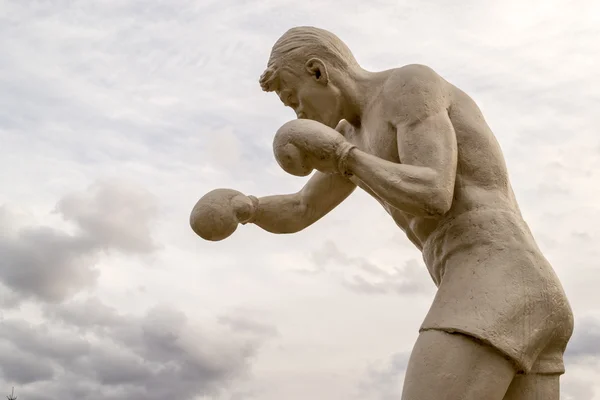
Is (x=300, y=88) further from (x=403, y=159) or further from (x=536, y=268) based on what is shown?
(x=536, y=268)

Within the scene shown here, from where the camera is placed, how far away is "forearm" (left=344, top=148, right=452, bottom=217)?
4594mm

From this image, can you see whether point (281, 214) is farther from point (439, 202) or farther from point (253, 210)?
point (439, 202)

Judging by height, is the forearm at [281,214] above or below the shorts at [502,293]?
above

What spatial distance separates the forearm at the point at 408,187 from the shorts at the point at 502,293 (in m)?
0.26

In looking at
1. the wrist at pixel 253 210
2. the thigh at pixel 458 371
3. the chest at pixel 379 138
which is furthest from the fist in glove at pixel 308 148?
the thigh at pixel 458 371

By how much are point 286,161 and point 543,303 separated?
5.06 feet

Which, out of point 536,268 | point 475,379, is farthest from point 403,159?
point 475,379

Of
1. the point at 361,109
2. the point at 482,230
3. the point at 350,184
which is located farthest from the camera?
the point at 350,184

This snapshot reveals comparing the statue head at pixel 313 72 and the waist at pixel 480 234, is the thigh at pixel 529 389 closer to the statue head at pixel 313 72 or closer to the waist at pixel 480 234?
the waist at pixel 480 234

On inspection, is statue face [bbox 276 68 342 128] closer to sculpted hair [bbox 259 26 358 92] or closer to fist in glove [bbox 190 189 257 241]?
sculpted hair [bbox 259 26 358 92]

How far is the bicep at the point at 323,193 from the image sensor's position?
235 inches

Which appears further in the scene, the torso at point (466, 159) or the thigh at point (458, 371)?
the torso at point (466, 159)

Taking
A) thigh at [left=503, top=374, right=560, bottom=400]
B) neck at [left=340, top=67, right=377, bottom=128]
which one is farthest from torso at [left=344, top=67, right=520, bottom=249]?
thigh at [left=503, top=374, right=560, bottom=400]

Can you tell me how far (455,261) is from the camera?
475cm
